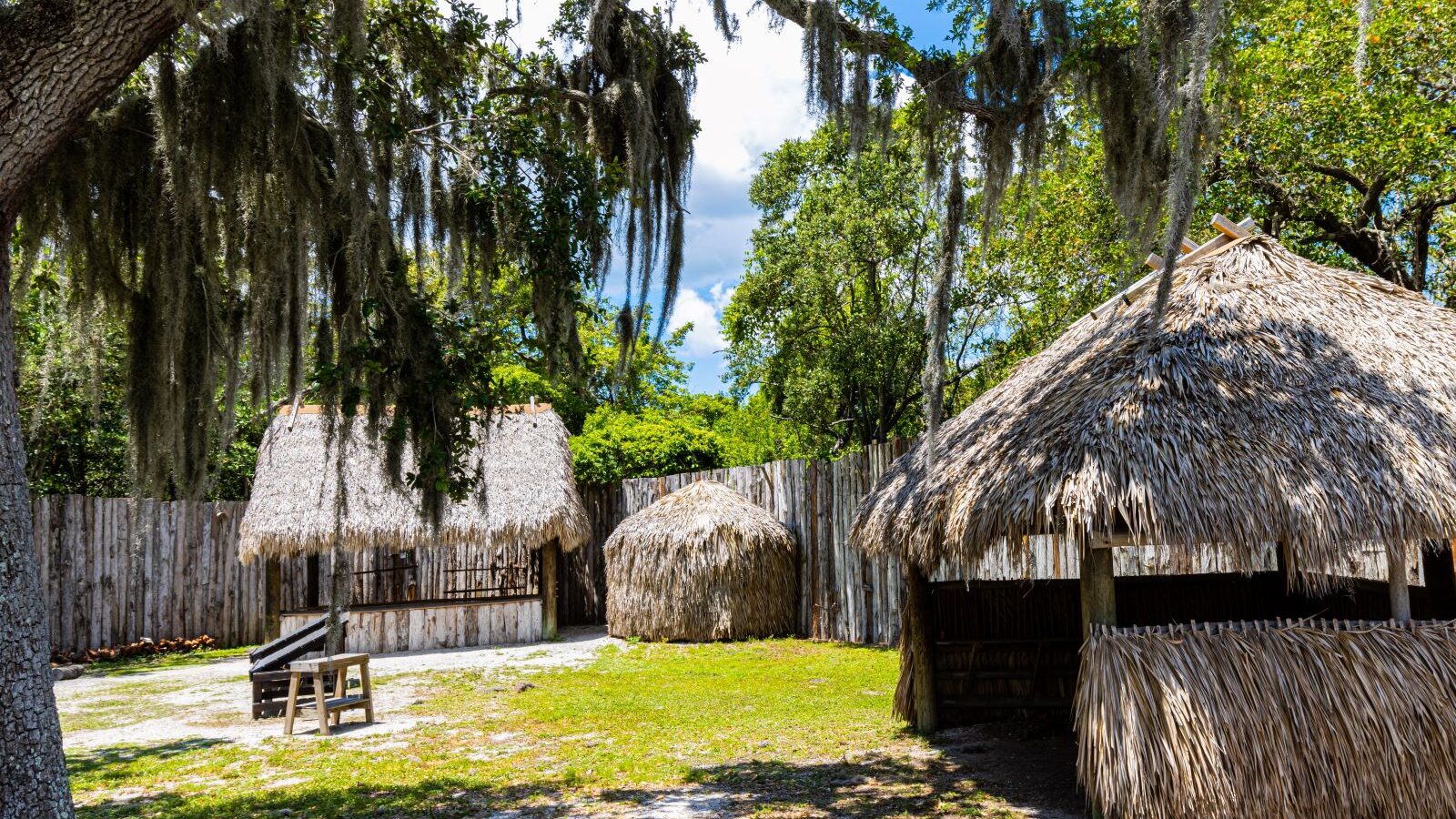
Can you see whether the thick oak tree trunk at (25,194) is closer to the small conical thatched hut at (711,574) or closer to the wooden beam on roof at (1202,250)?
the wooden beam on roof at (1202,250)

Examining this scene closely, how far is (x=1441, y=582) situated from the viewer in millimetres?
6754

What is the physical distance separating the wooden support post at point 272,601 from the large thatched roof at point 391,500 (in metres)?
0.66

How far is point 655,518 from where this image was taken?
13047 millimetres

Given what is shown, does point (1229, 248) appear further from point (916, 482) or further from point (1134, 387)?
point (916, 482)

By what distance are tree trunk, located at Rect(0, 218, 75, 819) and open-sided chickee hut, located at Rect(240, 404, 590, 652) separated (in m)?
7.99

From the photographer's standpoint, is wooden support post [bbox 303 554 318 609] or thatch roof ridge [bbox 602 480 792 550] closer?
thatch roof ridge [bbox 602 480 792 550]

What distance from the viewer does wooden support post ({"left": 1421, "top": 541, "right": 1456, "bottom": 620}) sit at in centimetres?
635

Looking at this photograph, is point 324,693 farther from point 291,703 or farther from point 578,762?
point 578,762

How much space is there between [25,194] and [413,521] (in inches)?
362

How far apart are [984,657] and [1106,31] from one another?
435 cm

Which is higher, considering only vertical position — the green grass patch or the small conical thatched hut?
the small conical thatched hut

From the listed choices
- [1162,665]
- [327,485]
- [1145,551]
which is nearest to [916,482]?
[1162,665]

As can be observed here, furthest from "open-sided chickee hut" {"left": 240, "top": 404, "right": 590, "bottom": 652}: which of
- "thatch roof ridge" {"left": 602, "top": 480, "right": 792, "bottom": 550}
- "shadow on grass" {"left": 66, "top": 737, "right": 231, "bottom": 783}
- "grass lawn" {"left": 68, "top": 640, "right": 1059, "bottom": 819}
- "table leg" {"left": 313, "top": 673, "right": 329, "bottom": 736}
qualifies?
"shadow on grass" {"left": 66, "top": 737, "right": 231, "bottom": 783}

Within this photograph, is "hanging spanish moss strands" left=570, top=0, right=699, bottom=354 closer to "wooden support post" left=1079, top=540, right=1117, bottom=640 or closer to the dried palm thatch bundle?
"wooden support post" left=1079, top=540, right=1117, bottom=640
